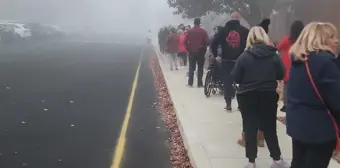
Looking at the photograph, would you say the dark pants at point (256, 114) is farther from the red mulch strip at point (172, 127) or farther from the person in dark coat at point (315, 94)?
the person in dark coat at point (315, 94)

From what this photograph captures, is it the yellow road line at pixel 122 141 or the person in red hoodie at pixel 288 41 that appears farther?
the person in red hoodie at pixel 288 41

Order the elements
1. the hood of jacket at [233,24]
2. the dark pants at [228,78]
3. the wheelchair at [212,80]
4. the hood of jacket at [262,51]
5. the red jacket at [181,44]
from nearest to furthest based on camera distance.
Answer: the hood of jacket at [262,51], the hood of jacket at [233,24], the dark pants at [228,78], the wheelchair at [212,80], the red jacket at [181,44]

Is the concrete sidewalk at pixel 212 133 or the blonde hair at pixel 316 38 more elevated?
the blonde hair at pixel 316 38

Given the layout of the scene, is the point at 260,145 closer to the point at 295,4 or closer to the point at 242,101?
the point at 242,101

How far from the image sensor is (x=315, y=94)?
3.73 meters

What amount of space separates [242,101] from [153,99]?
6.79 metres

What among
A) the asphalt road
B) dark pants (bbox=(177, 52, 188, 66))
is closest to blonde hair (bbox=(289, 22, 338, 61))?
the asphalt road

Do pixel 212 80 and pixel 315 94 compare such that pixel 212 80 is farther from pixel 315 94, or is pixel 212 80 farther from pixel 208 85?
pixel 315 94

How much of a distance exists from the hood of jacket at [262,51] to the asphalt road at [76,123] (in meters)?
2.03

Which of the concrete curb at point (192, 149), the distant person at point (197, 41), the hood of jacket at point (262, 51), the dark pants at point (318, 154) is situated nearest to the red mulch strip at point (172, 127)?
the concrete curb at point (192, 149)

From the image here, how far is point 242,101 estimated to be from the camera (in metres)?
5.71

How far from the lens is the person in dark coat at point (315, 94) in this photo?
3.61 meters

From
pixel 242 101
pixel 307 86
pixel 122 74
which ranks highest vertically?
pixel 307 86

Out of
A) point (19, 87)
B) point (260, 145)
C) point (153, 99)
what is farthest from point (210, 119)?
point (19, 87)
